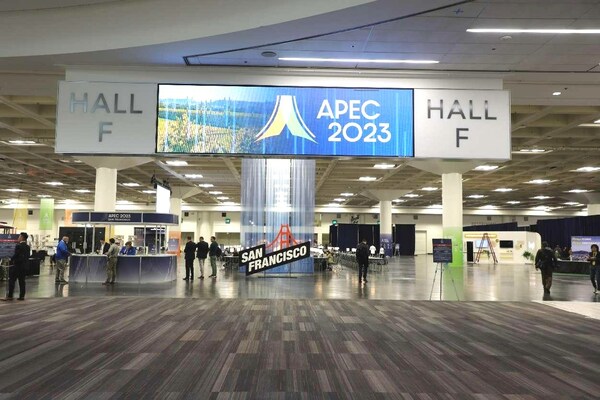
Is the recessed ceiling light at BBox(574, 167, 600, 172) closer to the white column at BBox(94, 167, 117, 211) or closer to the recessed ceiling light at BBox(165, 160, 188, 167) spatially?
the recessed ceiling light at BBox(165, 160, 188, 167)

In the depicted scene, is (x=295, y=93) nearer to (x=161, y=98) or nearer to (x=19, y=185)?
(x=161, y=98)

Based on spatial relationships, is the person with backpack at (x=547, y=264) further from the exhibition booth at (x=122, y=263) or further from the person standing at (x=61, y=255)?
the person standing at (x=61, y=255)

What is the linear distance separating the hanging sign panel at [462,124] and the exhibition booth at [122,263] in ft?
33.7

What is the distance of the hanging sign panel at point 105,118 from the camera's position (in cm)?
656

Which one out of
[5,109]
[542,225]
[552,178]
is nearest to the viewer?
[5,109]

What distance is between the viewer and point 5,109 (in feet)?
46.2

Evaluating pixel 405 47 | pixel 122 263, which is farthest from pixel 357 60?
pixel 122 263

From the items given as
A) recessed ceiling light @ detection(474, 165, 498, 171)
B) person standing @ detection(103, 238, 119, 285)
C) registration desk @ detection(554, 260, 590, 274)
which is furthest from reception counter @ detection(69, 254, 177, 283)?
registration desk @ detection(554, 260, 590, 274)

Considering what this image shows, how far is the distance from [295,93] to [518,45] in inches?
129

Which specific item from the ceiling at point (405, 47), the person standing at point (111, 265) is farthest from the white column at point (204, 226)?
the ceiling at point (405, 47)

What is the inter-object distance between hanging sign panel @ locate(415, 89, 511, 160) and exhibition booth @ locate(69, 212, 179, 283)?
10.3 m

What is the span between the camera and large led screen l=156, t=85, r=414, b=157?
655 centimetres

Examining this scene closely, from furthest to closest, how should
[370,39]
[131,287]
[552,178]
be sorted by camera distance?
1. [552,178]
2. [131,287]
3. [370,39]

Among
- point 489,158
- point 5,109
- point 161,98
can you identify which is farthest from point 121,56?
point 5,109
